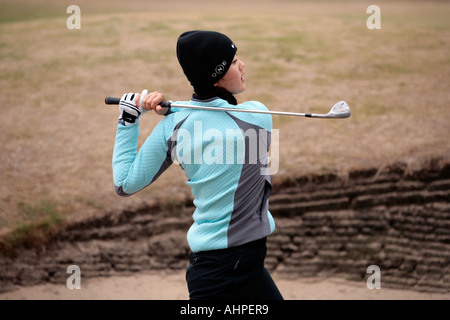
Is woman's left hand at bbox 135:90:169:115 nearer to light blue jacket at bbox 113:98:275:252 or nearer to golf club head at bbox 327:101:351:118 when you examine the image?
light blue jacket at bbox 113:98:275:252

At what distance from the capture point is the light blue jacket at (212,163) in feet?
8.25

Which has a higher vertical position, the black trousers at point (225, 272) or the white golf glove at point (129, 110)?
the white golf glove at point (129, 110)

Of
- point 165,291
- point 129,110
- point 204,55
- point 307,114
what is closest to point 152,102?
point 129,110

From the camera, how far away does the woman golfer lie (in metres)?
2.52

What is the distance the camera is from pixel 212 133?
2.50m

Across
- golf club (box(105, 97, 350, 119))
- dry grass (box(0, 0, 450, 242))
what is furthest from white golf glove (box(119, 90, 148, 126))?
dry grass (box(0, 0, 450, 242))

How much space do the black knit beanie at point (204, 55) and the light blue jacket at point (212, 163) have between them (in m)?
0.13

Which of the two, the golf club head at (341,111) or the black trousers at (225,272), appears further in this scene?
the golf club head at (341,111)

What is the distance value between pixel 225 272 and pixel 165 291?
3246mm

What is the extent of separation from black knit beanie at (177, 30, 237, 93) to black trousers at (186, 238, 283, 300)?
0.82 m

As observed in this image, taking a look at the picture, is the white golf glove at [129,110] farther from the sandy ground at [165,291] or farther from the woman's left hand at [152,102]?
the sandy ground at [165,291]

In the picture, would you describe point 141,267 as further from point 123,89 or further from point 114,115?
point 123,89

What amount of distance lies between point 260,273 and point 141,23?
10644 millimetres

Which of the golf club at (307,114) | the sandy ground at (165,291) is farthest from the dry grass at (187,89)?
the golf club at (307,114)
